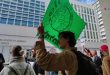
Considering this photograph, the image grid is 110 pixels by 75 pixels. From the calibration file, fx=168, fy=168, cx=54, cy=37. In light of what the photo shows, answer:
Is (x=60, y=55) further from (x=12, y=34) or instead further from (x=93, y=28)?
(x=93, y=28)

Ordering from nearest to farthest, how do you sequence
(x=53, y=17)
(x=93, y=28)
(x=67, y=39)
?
(x=67, y=39) < (x=53, y=17) < (x=93, y=28)

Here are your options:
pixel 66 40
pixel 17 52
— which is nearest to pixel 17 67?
pixel 17 52

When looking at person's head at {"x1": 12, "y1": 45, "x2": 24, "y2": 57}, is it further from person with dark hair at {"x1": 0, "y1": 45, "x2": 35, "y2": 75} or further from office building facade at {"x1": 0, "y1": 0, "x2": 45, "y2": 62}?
office building facade at {"x1": 0, "y1": 0, "x2": 45, "y2": 62}

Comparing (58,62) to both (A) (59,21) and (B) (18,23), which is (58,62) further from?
(B) (18,23)

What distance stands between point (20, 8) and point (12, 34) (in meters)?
14.0

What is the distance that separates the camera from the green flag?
1.11m

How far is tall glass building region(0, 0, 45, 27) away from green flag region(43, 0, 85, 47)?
17669mm

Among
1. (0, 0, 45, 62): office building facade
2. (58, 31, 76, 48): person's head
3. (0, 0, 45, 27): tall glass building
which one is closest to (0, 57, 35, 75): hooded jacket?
(58, 31, 76, 48): person's head

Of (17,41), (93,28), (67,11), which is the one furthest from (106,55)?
(93,28)

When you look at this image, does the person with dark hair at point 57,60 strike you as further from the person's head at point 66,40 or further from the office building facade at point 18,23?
the office building facade at point 18,23

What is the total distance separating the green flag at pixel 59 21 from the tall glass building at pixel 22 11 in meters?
17.7

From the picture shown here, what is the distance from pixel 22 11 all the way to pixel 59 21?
22961 millimetres

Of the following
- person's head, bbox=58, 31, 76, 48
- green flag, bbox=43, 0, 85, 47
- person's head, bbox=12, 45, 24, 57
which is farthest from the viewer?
person's head, bbox=12, 45, 24, 57

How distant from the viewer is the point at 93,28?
108 ft
